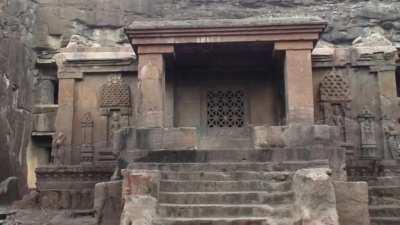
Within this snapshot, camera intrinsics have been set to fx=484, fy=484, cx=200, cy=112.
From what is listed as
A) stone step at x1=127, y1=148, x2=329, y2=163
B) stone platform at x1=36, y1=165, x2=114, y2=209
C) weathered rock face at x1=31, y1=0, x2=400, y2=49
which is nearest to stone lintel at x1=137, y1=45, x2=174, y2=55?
stone step at x1=127, y1=148, x2=329, y2=163

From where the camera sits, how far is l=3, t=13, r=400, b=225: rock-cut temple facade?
6.17 metres

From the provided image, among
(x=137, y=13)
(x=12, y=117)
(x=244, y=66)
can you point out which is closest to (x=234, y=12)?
(x=137, y=13)

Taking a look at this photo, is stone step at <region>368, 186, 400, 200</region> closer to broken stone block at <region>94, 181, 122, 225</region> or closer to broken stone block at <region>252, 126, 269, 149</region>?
broken stone block at <region>252, 126, 269, 149</region>

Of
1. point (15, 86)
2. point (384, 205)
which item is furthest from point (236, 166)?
point (15, 86)

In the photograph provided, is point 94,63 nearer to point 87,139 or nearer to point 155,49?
point 87,139

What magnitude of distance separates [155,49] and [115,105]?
234 centimetres

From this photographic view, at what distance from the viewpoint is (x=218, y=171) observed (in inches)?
280

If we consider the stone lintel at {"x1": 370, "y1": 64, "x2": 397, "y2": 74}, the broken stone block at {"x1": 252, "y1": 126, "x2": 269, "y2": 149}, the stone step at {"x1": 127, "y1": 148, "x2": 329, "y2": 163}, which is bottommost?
the stone step at {"x1": 127, "y1": 148, "x2": 329, "y2": 163}

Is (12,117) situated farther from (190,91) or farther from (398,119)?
(398,119)

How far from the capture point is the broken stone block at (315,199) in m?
5.52

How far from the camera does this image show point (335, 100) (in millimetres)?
10742

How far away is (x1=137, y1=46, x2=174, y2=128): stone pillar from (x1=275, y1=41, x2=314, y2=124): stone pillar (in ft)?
7.35

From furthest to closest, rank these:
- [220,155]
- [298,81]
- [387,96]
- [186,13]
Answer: [186,13], [387,96], [298,81], [220,155]

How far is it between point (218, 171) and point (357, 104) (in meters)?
5.20
